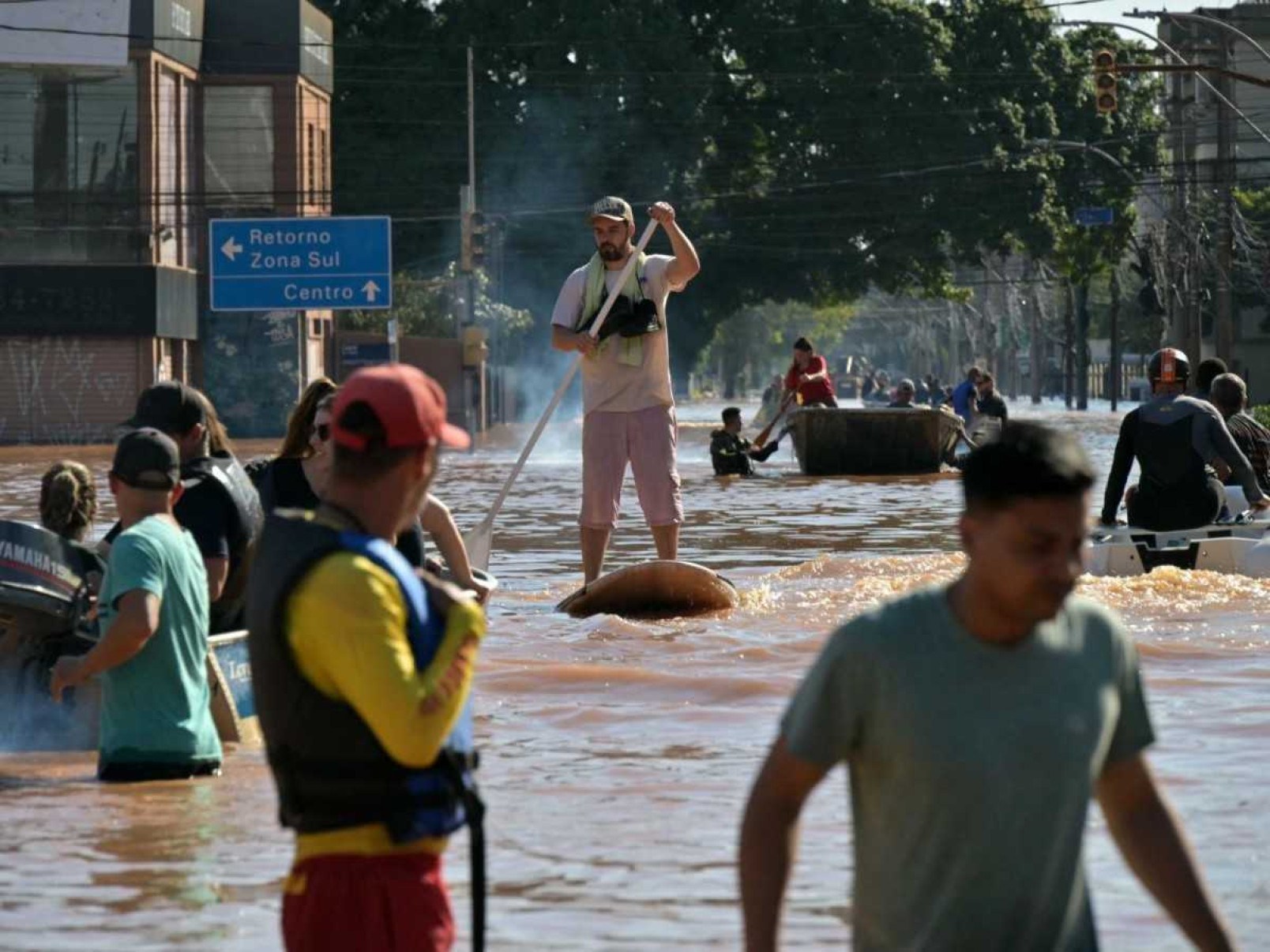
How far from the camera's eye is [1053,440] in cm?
382

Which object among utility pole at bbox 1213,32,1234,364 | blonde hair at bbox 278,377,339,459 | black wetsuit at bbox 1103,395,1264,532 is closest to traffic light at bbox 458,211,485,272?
utility pole at bbox 1213,32,1234,364

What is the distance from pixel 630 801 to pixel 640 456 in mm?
4960

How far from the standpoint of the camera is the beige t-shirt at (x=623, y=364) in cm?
1282

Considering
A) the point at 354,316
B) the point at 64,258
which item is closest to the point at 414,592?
the point at 64,258

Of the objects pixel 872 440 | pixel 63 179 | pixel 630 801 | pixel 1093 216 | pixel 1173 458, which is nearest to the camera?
pixel 630 801

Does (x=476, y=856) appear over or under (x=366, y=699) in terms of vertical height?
under

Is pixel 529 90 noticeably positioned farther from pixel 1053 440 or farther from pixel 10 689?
pixel 1053 440

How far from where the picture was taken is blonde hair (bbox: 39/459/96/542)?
906 centimetres

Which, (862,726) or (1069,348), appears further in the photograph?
(1069,348)

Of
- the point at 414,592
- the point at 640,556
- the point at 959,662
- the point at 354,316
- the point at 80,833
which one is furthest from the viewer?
the point at 354,316

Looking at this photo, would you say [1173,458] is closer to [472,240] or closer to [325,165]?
[472,240]

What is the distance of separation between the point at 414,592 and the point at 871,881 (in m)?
0.84

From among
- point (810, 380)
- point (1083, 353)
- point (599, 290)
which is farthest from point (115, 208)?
point (1083, 353)

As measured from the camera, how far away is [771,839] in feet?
12.3
